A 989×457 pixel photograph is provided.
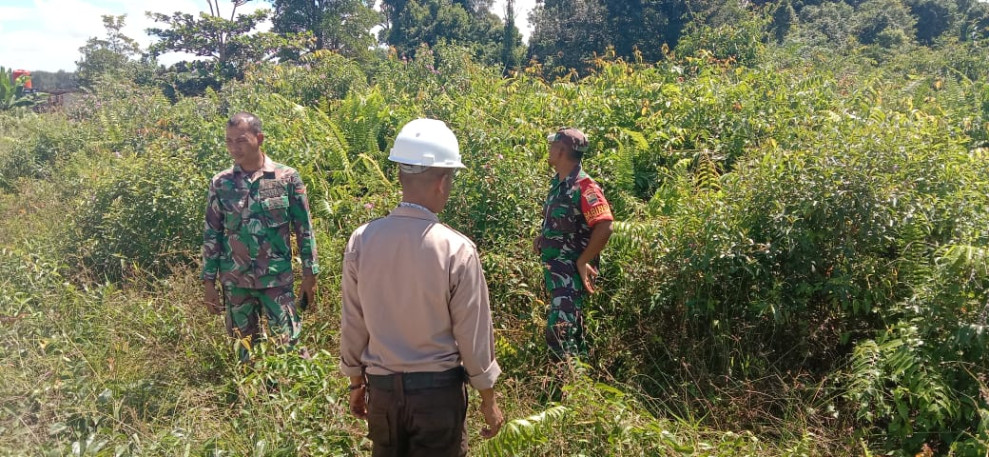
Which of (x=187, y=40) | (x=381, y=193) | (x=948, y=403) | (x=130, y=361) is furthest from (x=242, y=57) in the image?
(x=948, y=403)

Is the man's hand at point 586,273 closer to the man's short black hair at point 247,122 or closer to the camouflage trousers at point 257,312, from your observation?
the camouflage trousers at point 257,312

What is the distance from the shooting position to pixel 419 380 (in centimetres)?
226

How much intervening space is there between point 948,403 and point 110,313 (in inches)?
205

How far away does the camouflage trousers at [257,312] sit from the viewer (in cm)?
405

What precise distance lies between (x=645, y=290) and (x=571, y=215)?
35.1 inches

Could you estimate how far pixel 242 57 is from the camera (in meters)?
19.7

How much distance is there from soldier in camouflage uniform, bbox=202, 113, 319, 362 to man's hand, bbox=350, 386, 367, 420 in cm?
152

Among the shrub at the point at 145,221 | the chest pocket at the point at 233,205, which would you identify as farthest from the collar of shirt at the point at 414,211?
the shrub at the point at 145,221

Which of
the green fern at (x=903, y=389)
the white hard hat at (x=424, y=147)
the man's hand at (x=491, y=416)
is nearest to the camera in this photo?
the white hard hat at (x=424, y=147)

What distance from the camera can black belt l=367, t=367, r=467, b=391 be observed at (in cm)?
226

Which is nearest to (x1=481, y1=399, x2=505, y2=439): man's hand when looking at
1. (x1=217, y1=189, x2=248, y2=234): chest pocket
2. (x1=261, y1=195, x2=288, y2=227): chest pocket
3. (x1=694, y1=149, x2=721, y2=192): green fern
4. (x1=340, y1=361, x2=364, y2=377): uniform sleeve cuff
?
(x1=340, y1=361, x2=364, y2=377): uniform sleeve cuff

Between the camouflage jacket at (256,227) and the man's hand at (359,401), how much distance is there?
1643 millimetres

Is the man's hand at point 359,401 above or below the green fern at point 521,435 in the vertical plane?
above

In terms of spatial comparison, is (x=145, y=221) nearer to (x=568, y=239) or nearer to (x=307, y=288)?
(x=307, y=288)
